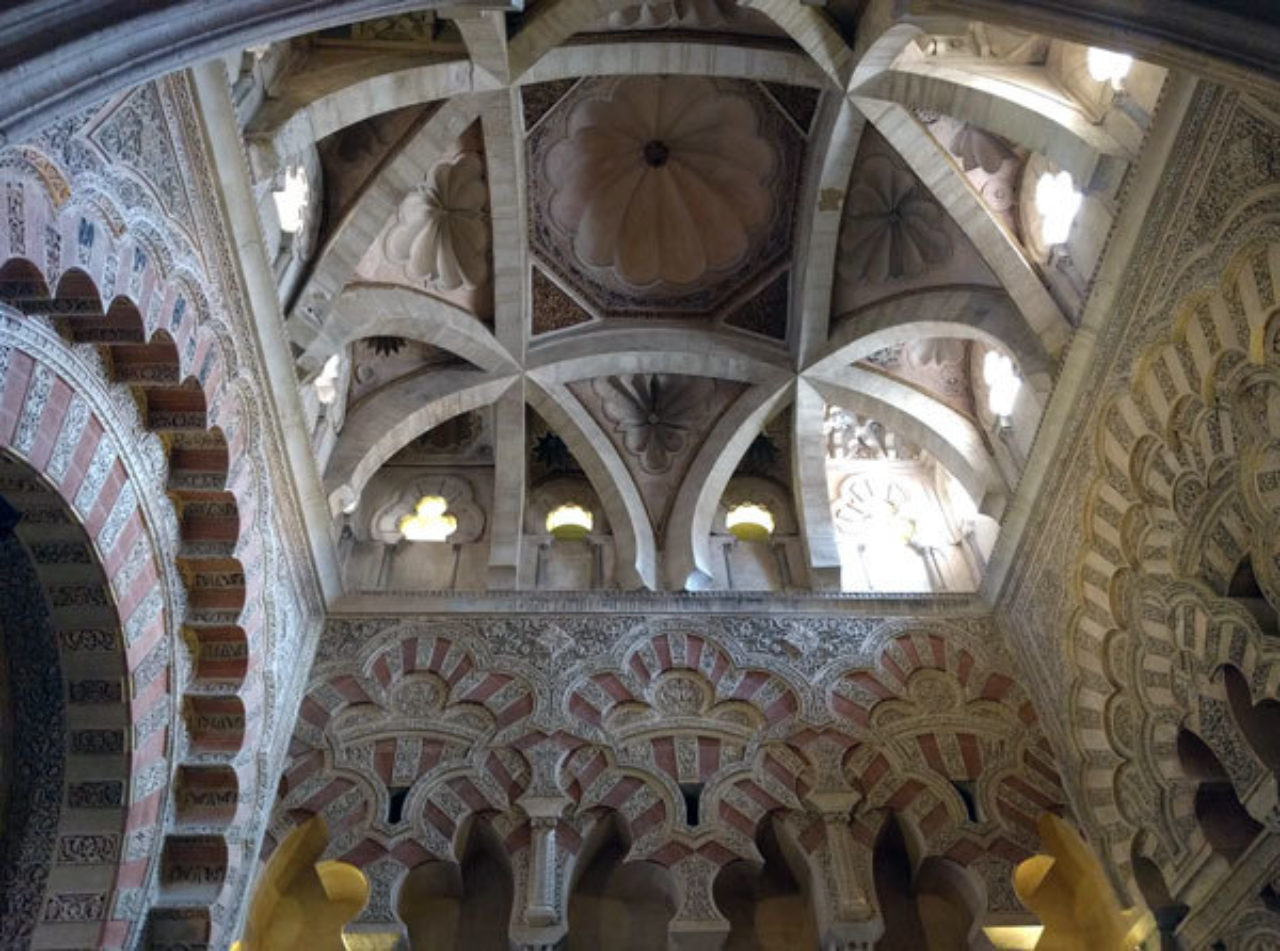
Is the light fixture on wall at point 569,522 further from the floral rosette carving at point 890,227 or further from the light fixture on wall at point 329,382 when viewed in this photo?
the floral rosette carving at point 890,227

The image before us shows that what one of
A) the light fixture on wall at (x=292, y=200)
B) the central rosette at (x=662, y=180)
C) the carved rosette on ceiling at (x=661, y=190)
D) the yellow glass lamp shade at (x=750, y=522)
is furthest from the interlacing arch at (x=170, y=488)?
the yellow glass lamp shade at (x=750, y=522)

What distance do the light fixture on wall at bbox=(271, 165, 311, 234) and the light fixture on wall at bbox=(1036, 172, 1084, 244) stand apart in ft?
16.5

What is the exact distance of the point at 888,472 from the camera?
937 centimetres

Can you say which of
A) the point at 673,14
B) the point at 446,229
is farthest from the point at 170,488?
the point at 673,14

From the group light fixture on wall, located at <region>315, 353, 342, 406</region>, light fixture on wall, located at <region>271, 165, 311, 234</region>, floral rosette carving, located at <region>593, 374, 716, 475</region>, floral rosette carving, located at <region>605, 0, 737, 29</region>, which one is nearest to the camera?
light fixture on wall, located at <region>271, 165, 311, 234</region>

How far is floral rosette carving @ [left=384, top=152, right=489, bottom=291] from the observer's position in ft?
25.8

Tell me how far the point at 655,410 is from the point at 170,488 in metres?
4.66

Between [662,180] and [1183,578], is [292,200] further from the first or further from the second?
[1183,578]

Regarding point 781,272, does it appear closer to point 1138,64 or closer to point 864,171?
point 864,171

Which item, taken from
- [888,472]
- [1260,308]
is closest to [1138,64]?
[1260,308]

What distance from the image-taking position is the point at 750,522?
9047 millimetres

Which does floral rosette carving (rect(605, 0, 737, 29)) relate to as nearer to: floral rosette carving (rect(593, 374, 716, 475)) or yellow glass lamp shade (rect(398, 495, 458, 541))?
floral rosette carving (rect(593, 374, 716, 475))

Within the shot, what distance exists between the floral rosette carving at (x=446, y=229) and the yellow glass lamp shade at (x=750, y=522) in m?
3.04

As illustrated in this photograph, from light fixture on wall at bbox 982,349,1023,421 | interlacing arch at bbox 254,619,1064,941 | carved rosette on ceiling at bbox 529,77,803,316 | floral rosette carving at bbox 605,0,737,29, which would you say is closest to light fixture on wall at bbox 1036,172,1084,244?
light fixture on wall at bbox 982,349,1023,421
